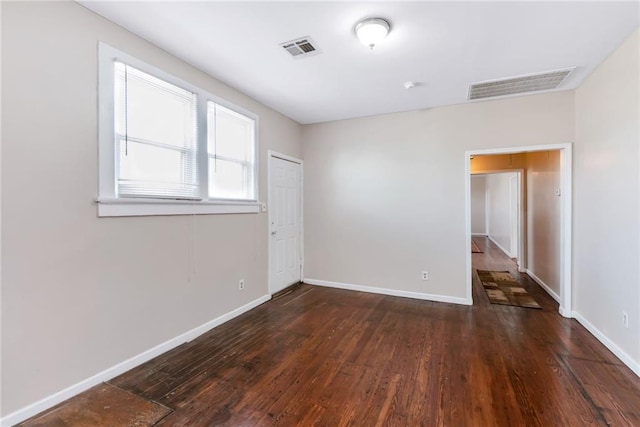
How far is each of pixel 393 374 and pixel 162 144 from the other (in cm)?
283

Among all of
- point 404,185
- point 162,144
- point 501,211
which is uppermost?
point 162,144

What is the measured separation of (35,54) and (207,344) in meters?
2.58

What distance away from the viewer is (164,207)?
100 inches

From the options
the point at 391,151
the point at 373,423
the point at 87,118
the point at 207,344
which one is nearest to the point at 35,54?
the point at 87,118

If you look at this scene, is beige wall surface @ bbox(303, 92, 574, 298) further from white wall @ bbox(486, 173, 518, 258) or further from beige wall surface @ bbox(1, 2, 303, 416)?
white wall @ bbox(486, 173, 518, 258)

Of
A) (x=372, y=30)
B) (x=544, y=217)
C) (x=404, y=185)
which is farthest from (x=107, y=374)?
(x=544, y=217)

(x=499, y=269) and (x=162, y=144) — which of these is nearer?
(x=162, y=144)

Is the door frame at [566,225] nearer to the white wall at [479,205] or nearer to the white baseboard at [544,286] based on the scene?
the white baseboard at [544,286]

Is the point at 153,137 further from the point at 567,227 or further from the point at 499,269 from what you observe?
the point at 499,269

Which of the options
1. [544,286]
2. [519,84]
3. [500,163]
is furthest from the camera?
[500,163]

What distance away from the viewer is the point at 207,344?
270 cm

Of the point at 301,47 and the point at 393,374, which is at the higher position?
the point at 301,47

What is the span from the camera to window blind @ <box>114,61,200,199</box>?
7.38 feet

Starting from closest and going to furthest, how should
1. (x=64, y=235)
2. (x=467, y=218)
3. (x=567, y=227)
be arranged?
1. (x=64, y=235)
2. (x=567, y=227)
3. (x=467, y=218)
